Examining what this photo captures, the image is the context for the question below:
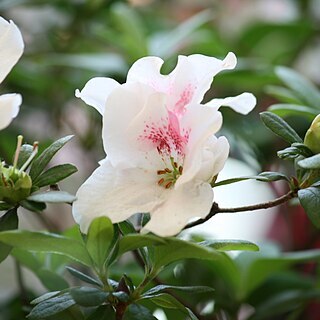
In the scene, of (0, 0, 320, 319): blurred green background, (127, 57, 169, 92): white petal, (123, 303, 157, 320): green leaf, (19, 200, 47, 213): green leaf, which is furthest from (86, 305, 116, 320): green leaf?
(0, 0, 320, 319): blurred green background

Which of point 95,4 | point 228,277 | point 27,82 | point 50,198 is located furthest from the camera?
point 95,4

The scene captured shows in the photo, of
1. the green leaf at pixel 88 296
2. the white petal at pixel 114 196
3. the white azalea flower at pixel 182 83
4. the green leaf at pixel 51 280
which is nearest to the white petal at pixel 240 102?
the white azalea flower at pixel 182 83

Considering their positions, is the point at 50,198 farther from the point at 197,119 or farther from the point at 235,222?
the point at 235,222

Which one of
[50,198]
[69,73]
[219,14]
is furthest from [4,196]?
[219,14]

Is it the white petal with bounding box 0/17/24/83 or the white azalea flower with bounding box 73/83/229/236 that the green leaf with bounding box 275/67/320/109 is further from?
the white petal with bounding box 0/17/24/83

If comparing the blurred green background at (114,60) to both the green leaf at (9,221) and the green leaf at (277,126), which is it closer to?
the green leaf at (277,126)

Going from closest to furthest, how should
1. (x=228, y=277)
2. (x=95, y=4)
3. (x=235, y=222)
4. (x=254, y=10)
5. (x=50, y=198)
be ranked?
1. (x=50, y=198)
2. (x=228, y=277)
3. (x=95, y=4)
4. (x=235, y=222)
5. (x=254, y=10)
